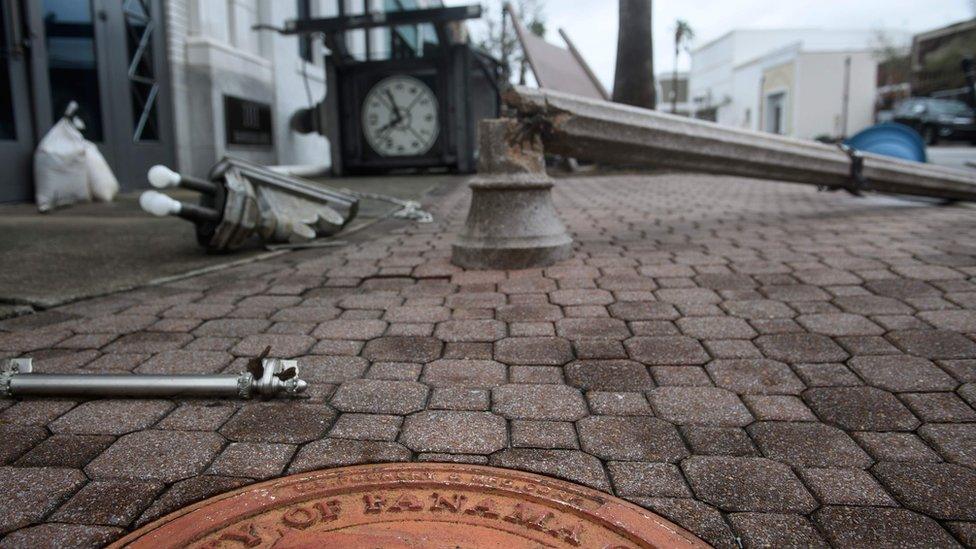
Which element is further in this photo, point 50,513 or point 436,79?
point 436,79

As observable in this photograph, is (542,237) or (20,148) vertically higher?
(20,148)

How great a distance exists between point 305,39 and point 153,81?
529cm

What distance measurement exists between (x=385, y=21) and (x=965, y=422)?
8.90 metres

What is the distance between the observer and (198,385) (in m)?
1.95

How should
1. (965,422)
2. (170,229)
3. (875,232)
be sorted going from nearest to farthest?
(965,422) → (875,232) → (170,229)

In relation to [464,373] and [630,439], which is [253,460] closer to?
[464,373]

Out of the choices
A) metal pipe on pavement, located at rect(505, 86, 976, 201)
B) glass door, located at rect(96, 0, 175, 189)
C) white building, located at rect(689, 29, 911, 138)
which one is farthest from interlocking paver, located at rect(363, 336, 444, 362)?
white building, located at rect(689, 29, 911, 138)

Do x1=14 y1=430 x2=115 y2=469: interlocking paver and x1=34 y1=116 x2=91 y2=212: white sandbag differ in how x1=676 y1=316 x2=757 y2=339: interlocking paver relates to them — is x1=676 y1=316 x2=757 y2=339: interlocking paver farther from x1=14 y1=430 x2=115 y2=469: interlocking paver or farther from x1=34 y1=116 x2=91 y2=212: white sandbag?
x1=34 y1=116 x2=91 y2=212: white sandbag

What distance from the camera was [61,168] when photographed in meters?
6.41

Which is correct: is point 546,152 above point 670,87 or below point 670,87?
below

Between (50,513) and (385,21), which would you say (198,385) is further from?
(385,21)

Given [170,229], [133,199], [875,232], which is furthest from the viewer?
[133,199]

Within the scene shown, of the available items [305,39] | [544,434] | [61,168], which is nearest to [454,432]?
[544,434]

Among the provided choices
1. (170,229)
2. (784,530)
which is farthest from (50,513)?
(170,229)
